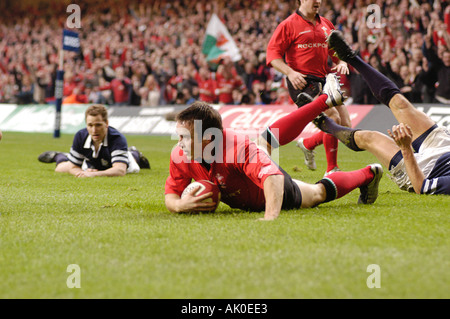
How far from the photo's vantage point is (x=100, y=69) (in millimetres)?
21812

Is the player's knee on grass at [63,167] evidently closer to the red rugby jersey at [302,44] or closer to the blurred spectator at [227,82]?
the red rugby jersey at [302,44]

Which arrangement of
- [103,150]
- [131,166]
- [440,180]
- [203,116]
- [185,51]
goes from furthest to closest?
[185,51], [131,166], [103,150], [440,180], [203,116]

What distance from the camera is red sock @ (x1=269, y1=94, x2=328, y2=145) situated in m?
4.60

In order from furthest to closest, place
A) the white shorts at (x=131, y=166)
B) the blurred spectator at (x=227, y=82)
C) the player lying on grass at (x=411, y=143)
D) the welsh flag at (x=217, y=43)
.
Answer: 1. the welsh flag at (x=217, y=43)
2. the blurred spectator at (x=227, y=82)
3. the white shorts at (x=131, y=166)
4. the player lying on grass at (x=411, y=143)

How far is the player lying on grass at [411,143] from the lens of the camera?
4871 mm

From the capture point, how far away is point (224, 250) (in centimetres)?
301

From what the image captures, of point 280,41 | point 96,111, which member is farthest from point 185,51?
point 280,41

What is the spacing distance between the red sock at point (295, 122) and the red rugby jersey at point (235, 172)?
2.08ft

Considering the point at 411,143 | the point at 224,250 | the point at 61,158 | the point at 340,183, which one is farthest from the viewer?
the point at 61,158

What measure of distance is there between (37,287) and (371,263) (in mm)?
1448

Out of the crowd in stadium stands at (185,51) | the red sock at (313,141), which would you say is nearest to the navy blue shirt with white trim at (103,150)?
the red sock at (313,141)

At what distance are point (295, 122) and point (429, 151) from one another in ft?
3.91

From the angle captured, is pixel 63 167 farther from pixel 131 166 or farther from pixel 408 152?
pixel 408 152
